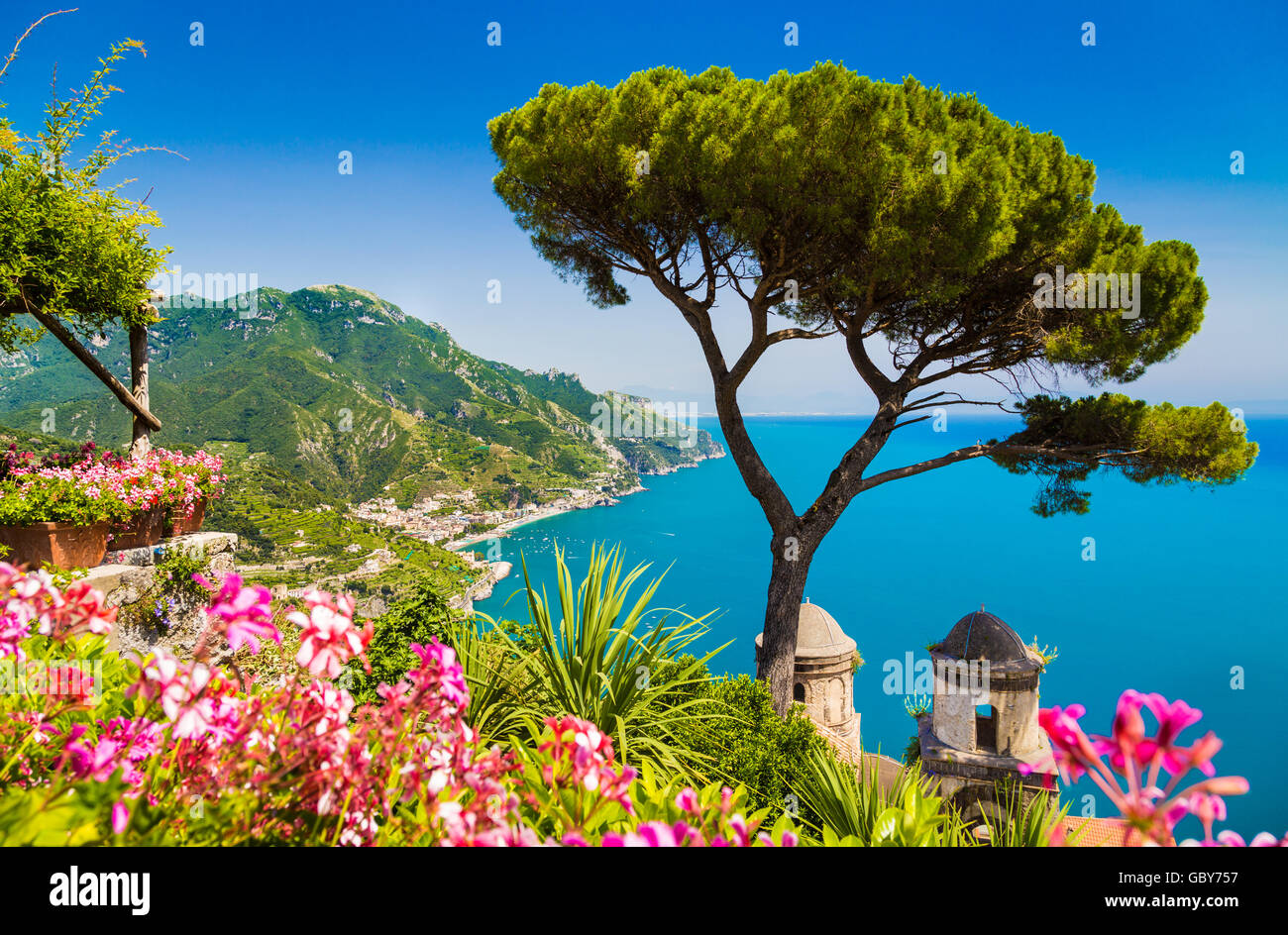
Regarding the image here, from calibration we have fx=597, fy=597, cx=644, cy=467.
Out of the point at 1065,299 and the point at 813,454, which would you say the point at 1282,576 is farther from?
the point at 1065,299

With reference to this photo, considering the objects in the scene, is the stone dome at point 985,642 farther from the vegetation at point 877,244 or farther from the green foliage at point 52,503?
the green foliage at point 52,503

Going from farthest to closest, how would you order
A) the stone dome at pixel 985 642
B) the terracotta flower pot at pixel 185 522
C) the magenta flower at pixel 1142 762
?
the stone dome at pixel 985 642 → the terracotta flower pot at pixel 185 522 → the magenta flower at pixel 1142 762

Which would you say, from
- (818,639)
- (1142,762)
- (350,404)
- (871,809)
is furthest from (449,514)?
(1142,762)

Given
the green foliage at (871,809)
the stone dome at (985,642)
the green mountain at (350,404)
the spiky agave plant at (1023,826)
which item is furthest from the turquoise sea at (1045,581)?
the spiky agave plant at (1023,826)

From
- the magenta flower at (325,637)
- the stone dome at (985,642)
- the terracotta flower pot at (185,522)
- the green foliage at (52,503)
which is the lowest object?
the stone dome at (985,642)

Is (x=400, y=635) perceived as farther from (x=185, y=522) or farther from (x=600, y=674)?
(x=185, y=522)

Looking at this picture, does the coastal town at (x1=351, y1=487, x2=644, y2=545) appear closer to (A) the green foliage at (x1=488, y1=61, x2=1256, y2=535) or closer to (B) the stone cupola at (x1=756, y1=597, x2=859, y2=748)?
(B) the stone cupola at (x1=756, y1=597, x2=859, y2=748)
